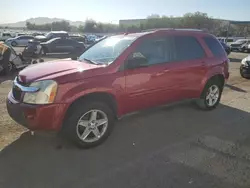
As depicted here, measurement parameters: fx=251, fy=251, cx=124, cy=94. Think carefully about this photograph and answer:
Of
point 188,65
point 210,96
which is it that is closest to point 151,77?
point 188,65

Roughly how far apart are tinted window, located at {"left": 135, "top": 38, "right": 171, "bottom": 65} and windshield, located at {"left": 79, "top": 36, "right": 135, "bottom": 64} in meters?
0.24

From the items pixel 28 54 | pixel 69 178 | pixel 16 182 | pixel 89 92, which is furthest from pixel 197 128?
pixel 28 54

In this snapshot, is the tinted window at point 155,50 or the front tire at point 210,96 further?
the front tire at point 210,96

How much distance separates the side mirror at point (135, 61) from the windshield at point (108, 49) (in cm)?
21

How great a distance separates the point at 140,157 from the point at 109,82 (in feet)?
4.00

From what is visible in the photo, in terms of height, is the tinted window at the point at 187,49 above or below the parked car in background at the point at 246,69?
above

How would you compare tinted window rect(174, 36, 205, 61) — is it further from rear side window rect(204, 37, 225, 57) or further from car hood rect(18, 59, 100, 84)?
car hood rect(18, 59, 100, 84)

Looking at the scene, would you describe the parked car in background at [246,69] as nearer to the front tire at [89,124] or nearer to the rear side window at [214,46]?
the rear side window at [214,46]

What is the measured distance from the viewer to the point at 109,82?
3.88 meters

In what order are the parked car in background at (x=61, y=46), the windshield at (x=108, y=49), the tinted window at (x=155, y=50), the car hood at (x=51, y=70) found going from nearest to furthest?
the car hood at (x=51, y=70), the windshield at (x=108, y=49), the tinted window at (x=155, y=50), the parked car in background at (x=61, y=46)

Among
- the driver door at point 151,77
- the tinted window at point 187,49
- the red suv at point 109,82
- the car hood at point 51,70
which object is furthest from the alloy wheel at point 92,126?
the tinted window at point 187,49

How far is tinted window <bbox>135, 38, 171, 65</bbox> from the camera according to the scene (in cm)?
440

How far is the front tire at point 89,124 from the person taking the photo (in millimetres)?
3650

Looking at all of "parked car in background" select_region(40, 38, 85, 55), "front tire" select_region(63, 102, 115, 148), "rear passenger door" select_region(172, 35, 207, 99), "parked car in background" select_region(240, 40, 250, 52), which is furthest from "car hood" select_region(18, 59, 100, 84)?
"parked car in background" select_region(240, 40, 250, 52)
